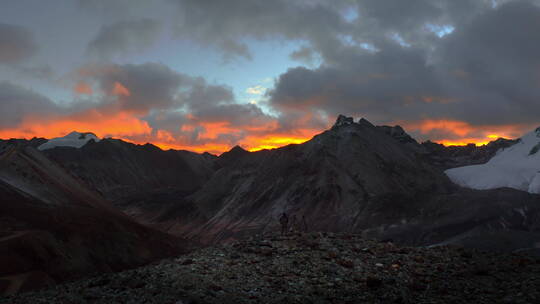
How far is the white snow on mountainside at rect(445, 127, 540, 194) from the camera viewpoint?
113812 mm

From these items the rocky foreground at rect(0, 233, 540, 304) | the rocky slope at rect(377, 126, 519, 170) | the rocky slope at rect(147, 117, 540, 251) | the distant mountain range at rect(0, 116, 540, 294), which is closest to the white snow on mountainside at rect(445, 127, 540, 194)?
the distant mountain range at rect(0, 116, 540, 294)

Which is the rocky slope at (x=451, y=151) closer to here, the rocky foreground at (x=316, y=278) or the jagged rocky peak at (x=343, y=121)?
the jagged rocky peak at (x=343, y=121)

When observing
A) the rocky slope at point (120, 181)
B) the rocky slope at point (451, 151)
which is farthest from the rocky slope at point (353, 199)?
the rocky slope at point (451, 151)

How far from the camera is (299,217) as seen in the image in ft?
328

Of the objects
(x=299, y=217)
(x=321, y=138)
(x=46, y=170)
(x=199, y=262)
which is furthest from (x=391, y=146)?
(x=199, y=262)

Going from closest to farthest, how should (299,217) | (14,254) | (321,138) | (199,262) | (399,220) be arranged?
1. (199,262)
2. (14,254)
3. (399,220)
4. (299,217)
5. (321,138)

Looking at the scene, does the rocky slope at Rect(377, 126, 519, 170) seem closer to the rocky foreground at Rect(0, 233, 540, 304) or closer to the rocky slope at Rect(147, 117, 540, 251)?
the rocky slope at Rect(147, 117, 540, 251)

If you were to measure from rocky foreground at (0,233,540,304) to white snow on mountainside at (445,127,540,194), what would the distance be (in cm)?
9600

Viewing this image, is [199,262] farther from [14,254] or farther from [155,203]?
[155,203]

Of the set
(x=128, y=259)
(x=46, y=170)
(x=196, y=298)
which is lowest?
(x=128, y=259)

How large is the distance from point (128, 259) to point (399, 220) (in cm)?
4983

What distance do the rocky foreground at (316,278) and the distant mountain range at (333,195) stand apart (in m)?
35.3

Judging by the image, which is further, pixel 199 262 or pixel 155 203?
pixel 155 203

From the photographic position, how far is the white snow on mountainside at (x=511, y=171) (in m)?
114
